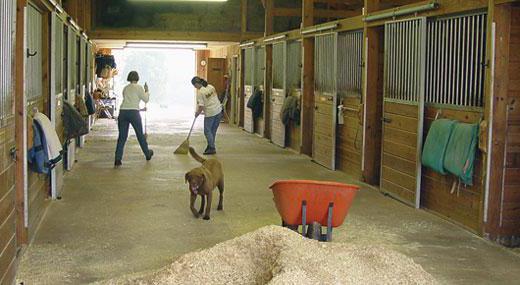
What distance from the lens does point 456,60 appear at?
6.37 m

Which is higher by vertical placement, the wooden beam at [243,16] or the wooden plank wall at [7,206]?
the wooden beam at [243,16]

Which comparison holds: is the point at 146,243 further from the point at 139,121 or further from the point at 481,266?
the point at 139,121

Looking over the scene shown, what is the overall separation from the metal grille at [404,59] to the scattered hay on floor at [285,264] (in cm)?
330

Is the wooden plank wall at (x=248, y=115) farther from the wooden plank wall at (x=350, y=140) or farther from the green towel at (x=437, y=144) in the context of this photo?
the green towel at (x=437, y=144)

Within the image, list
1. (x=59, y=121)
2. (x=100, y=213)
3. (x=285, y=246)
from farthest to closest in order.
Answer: (x=59, y=121)
(x=100, y=213)
(x=285, y=246)

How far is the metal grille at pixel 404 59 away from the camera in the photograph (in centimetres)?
695

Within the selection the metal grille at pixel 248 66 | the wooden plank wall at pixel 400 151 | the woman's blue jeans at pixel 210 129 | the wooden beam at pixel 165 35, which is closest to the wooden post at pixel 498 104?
the wooden plank wall at pixel 400 151

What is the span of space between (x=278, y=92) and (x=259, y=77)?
81.9 inches

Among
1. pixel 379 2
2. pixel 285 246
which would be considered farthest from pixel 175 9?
pixel 285 246

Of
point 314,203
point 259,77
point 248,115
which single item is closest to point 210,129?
point 259,77

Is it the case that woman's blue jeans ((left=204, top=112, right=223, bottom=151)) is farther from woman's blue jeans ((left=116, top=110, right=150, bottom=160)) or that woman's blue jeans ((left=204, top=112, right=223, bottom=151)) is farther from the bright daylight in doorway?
the bright daylight in doorway

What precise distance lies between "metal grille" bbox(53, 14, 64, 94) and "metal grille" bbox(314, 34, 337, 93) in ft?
11.5

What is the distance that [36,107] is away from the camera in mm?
6074

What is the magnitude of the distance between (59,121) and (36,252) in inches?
110
